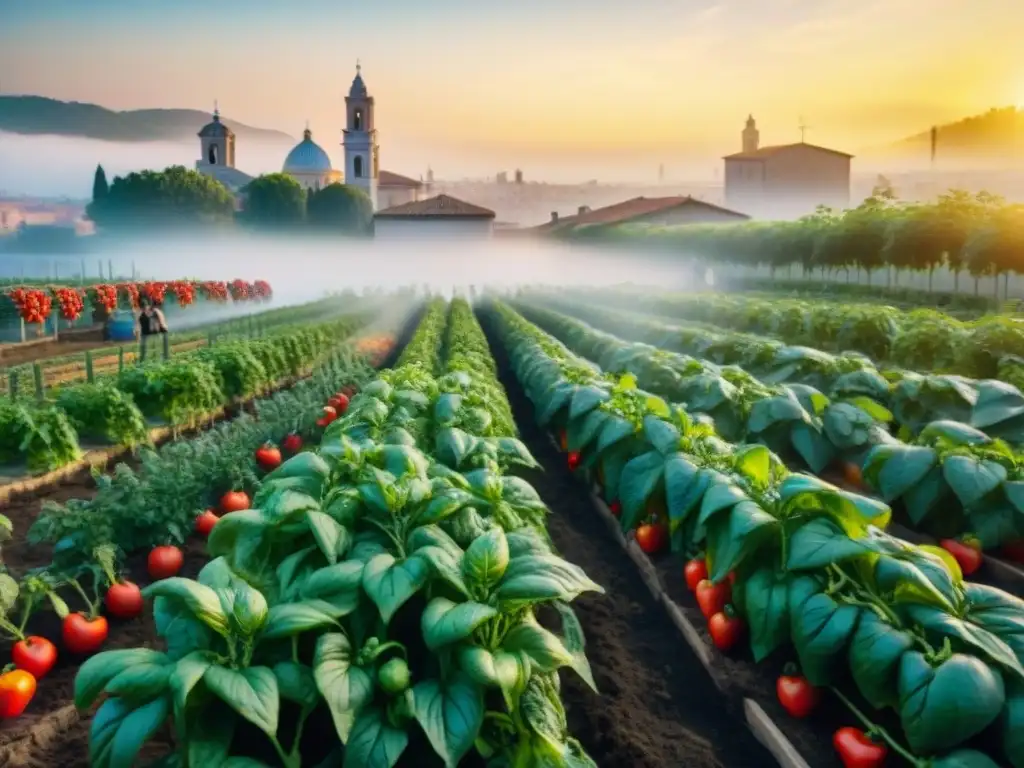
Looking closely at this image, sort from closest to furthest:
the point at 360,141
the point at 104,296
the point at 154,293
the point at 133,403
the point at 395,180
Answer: the point at 133,403 < the point at 104,296 < the point at 154,293 < the point at 360,141 < the point at 395,180

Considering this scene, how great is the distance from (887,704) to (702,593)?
1.45 metres

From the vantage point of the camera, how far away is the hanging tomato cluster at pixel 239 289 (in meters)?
41.8

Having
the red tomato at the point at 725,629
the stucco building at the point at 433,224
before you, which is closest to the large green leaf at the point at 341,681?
the red tomato at the point at 725,629

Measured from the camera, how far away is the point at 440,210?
236 feet

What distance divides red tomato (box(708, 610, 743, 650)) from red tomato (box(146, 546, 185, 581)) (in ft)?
11.1

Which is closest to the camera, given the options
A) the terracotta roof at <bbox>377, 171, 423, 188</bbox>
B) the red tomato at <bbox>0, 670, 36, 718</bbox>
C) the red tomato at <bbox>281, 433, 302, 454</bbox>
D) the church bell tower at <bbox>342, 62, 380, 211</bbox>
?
the red tomato at <bbox>0, 670, 36, 718</bbox>

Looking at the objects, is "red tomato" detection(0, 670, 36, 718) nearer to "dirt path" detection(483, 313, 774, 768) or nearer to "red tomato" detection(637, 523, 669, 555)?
"dirt path" detection(483, 313, 774, 768)

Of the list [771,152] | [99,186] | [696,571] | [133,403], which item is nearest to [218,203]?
[99,186]

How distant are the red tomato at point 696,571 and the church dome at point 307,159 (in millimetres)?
95850

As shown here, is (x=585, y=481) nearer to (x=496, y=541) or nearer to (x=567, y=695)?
(x=567, y=695)

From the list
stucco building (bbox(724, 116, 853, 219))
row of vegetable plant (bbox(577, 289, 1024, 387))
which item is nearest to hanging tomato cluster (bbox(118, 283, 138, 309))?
row of vegetable plant (bbox(577, 289, 1024, 387))

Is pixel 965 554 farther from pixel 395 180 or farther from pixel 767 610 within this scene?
pixel 395 180

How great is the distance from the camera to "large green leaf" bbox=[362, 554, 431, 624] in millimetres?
2717

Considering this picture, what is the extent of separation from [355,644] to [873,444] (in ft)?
15.8
